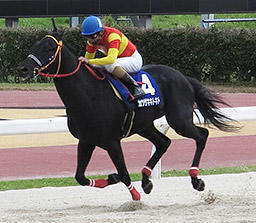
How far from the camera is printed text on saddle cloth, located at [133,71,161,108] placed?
7.78 m

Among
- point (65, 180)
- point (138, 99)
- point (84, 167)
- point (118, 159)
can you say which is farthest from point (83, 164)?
point (65, 180)

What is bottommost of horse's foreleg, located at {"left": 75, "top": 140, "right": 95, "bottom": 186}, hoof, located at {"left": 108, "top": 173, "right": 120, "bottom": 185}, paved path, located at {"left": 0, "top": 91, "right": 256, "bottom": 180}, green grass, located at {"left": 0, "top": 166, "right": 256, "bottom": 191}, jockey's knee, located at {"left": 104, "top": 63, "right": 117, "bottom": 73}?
paved path, located at {"left": 0, "top": 91, "right": 256, "bottom": 180}

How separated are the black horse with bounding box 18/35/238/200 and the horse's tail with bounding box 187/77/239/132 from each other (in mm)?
297

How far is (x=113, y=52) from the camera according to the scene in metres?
7.45

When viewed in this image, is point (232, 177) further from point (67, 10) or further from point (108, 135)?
point (67, 10)

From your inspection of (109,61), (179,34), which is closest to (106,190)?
(109,61)

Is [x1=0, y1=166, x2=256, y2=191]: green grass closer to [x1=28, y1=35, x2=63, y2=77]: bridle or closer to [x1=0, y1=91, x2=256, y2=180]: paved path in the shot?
[x1=0, y1=91, x2=256, y2=180]: paved path

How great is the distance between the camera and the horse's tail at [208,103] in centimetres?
861

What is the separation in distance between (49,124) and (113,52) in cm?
178

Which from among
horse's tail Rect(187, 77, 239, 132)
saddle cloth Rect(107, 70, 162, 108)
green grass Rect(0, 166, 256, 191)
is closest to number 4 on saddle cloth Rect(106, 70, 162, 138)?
saddle cloth Rect(107, 70, 162, 108)

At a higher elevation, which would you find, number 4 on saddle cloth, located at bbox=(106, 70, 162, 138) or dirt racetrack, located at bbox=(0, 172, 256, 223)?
number 4 on saddle cloth, located at bbox=(106, 70, 162, 138)

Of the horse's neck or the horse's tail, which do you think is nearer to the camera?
the horse's neck

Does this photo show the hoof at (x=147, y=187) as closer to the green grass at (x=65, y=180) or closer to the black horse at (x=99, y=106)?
the black horse at (x=99, y=106)

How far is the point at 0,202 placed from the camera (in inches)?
321
